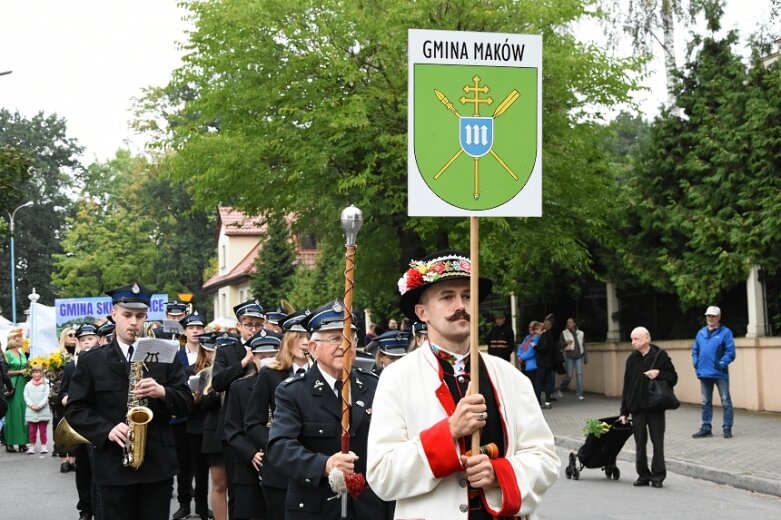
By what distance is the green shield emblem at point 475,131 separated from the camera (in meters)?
5.28

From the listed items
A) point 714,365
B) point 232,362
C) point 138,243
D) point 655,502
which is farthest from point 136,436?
point 138,243

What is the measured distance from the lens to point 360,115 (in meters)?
27.0

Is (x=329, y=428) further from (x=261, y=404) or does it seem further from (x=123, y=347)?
(x=123, y=347)

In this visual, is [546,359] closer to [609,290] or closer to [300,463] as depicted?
[609,290]

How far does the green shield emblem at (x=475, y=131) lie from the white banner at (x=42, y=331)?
21.8m

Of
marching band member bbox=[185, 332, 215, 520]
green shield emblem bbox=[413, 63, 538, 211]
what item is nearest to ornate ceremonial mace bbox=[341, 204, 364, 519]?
green shield emblem bbox=[413, 63, 538, 211]

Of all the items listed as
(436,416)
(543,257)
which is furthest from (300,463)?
(543,257)

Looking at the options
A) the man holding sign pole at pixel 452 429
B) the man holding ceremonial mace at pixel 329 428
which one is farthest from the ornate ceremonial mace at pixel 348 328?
the man holding sign pole at pixel 452 429

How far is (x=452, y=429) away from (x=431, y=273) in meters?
0.69

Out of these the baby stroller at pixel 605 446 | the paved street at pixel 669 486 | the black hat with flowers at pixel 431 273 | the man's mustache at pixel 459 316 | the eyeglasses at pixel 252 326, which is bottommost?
the paved street at pixel 669 486

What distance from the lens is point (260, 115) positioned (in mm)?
29641

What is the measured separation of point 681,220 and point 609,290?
520cm

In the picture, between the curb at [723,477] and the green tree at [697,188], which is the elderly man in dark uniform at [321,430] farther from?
the green tree at [697,188]

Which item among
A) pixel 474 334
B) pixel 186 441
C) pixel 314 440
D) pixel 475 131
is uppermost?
pixel 475 131
